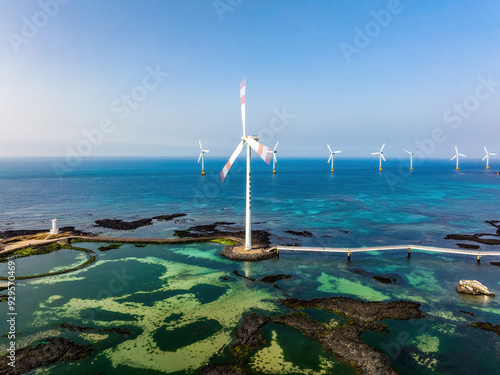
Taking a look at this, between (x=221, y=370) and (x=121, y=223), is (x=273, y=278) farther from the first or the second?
(x=121, y=223)

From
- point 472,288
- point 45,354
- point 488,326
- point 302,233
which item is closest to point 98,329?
point 45,354

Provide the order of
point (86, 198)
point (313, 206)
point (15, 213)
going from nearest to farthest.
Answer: point (15, 213)
point (313, 206)
point (86, 198)

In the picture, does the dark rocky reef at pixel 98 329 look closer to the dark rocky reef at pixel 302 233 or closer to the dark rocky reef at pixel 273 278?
the dark rocky reef at pixel 273 278

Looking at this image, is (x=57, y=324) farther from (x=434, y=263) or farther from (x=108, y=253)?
(x=434, y=263)

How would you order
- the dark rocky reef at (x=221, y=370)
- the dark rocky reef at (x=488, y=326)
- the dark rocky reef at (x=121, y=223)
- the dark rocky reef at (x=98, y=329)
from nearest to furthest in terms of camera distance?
the dark rocky reef at (x=221, y=370) < the dark rocky reef at (x=98, y=329) < the dark rocky reef at (x=488, y=326) < the dark rocky reef at (x=121, y=223)

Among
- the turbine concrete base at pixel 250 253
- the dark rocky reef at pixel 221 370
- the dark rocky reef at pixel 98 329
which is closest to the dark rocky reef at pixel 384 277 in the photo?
the turbine concrete base at pixel 250 253

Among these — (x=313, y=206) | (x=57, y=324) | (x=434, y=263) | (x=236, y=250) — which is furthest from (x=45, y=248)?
(x=313, y=206)

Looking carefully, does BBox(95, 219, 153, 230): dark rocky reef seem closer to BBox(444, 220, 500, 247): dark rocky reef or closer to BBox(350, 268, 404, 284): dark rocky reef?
BBox(350, 268, 404, 284): dark rocky reef
